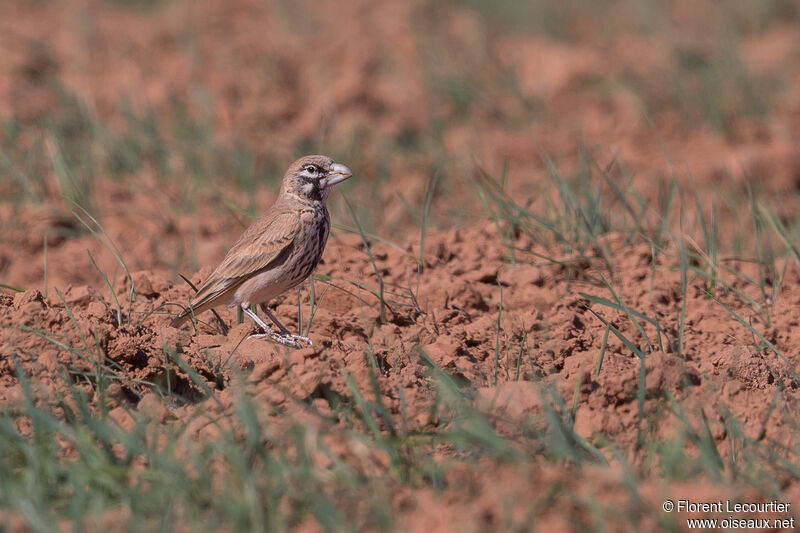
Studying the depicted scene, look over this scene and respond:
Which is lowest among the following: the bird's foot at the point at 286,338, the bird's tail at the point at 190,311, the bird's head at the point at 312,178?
the bird's foot at the point at 286,338

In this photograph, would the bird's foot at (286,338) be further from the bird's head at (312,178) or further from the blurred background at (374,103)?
the blurred background at (374,103)

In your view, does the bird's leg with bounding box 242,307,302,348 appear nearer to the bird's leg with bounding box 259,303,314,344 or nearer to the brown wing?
the bird's leg with bounding box 259,303,314,344

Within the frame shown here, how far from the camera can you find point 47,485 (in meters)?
3.55

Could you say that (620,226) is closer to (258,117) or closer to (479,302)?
(479,302)

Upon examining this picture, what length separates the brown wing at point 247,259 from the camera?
17.2 ft

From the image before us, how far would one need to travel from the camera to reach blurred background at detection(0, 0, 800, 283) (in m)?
8.27

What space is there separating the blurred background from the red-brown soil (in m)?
0.04

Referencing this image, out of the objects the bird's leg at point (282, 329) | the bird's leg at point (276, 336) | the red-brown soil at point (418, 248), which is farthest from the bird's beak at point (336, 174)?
the bird's leg at point (276, 336)

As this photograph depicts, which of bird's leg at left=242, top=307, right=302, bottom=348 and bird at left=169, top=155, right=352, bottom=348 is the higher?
bird at left=169, top=155, right=352, bottom=348

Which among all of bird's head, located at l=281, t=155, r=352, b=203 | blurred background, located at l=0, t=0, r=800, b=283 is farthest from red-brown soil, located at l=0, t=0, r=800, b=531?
bird's head, located at l=281, t=155, r=352, b=203

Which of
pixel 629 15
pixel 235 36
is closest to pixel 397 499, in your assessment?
pixel 235 36

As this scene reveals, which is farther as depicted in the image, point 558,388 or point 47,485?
point 558,388

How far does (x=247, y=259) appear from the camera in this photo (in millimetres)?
5258

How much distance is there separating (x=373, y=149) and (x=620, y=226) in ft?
11.1
